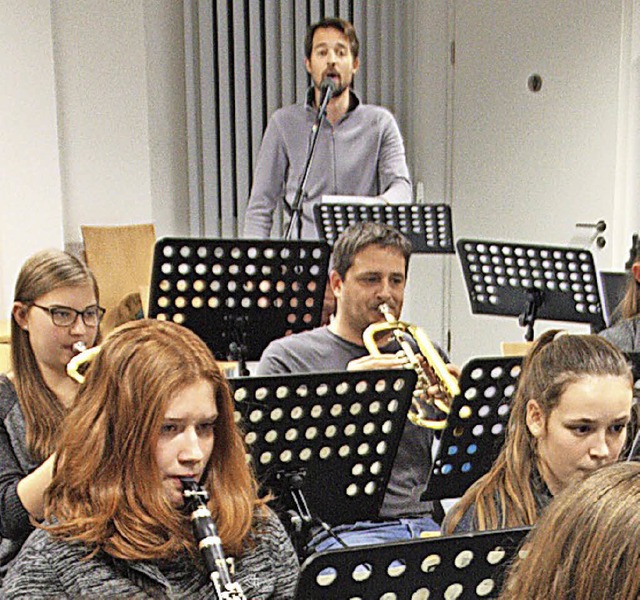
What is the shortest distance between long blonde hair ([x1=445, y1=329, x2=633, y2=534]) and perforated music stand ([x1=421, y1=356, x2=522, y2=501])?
0.10 metres

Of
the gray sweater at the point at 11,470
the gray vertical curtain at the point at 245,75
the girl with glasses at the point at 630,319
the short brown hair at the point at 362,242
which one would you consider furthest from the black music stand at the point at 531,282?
the gray vertical curtain at the point at 245,75

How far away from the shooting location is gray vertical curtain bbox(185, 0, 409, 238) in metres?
5.40

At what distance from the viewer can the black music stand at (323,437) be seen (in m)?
2.01

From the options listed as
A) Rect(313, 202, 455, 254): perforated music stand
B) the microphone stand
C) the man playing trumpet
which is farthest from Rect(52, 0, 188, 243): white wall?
the man playing trumpet

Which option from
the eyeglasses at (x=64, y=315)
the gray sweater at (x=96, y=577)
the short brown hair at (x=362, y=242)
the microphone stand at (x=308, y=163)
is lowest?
the gray sweater at (x=96, y=577)

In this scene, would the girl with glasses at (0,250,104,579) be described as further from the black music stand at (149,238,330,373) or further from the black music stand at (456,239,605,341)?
the black music stand at (456,239,605,341)

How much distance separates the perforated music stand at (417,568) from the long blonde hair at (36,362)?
3.10ft

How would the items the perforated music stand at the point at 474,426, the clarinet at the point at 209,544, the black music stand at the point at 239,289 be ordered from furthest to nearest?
1. the black music stand at the point at 239,289
2. the perforated music stand at the point at 474,426
3. the clarinet at the point at 209,544

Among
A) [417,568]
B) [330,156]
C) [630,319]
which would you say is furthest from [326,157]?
[417,568]

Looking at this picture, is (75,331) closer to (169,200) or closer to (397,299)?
(397,299)

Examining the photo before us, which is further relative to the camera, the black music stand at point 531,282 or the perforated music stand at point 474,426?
the black music stand at point 531,282

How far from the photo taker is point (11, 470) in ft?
6.61

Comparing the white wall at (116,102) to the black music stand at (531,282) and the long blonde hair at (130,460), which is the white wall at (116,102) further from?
the long blonde hair at (130,460)

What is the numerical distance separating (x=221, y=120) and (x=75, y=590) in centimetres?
415
